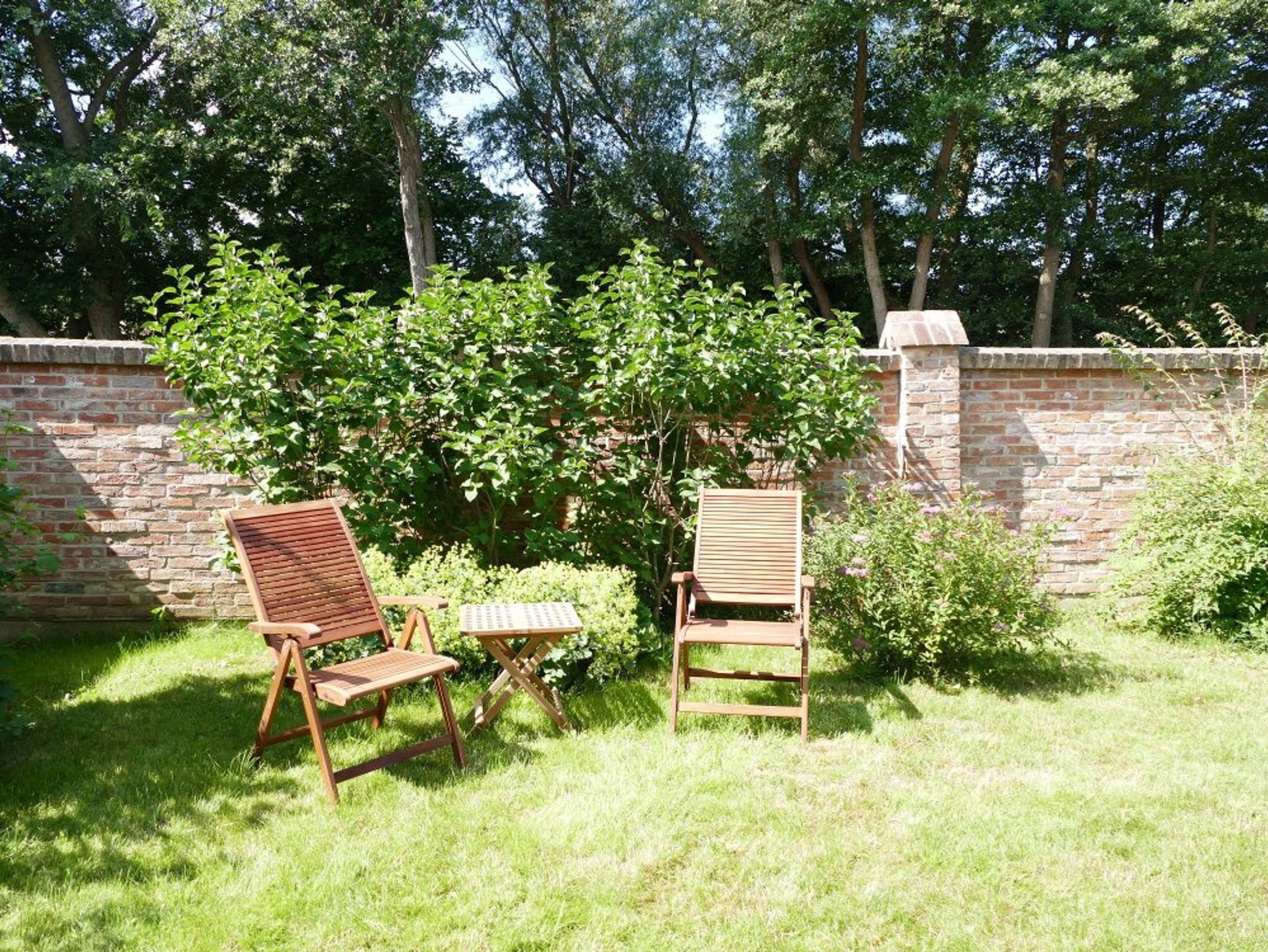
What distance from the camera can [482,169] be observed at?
18.7 meters

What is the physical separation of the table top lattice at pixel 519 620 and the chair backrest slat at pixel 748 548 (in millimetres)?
795

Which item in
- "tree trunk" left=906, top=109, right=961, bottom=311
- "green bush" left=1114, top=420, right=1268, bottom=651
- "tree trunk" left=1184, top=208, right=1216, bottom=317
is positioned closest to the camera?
"green bush" left=1114, top=420, right=1268, bottom=651

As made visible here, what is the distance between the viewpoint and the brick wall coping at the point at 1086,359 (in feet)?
20.0

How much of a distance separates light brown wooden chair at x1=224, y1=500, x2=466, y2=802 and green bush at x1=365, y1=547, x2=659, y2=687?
1.67 ft

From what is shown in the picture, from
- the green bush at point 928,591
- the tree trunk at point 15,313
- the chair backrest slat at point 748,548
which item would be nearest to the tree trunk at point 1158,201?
the green bush at point 928,591

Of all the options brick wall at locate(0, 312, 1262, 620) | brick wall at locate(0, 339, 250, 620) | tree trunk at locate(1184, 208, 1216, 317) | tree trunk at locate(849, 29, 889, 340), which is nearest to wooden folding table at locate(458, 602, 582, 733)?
brick wall at locate(0, 312, 1262, 620)

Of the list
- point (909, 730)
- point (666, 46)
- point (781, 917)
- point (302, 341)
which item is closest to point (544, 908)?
point (781, 917)

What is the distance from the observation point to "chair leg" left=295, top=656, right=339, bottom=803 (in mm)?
3270

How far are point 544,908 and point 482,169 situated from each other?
18.2 metres

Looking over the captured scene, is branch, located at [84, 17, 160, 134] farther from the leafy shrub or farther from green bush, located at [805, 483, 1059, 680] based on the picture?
green bush, located at [805, 483, 1059, 680]

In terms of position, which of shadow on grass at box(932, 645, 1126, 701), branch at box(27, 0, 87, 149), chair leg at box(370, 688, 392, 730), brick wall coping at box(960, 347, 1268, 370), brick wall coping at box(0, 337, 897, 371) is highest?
branch at box(27, 0, 87, 149)

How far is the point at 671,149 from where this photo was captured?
715 inches

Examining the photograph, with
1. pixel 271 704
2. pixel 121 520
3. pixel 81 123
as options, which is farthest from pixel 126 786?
pixel 81 123

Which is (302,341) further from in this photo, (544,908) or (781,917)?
(781,917)
